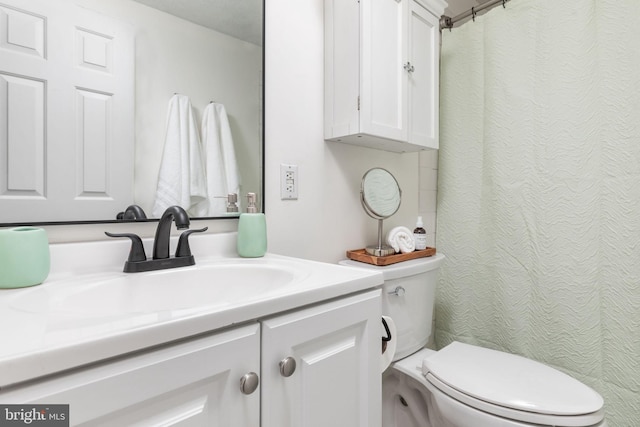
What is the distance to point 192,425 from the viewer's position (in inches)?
17.1

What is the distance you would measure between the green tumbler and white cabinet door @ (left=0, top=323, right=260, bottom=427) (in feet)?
1.20

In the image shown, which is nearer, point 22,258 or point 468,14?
point 22,258

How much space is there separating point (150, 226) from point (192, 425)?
552 millimetres

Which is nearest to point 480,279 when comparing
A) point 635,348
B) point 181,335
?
point 635,348

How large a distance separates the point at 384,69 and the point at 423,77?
0.25 metres

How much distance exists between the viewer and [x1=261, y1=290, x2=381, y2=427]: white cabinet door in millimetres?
526

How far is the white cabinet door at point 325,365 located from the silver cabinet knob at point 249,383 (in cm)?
2

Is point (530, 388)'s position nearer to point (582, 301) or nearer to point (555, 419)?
point (555, 419)

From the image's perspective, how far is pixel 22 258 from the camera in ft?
1.94

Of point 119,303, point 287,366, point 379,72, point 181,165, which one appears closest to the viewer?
point 287,366

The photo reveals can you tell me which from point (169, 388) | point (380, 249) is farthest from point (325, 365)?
point (380, 249)

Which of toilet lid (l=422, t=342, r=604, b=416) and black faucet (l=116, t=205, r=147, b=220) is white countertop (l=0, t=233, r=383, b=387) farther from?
toilet lid (l=422, t=342, r=604, b=416)

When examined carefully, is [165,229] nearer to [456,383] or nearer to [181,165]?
[181,165]

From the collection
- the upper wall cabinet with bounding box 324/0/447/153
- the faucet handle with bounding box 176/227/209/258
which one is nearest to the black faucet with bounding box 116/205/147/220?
the faucet handle with bounding box 176/227/209/258
